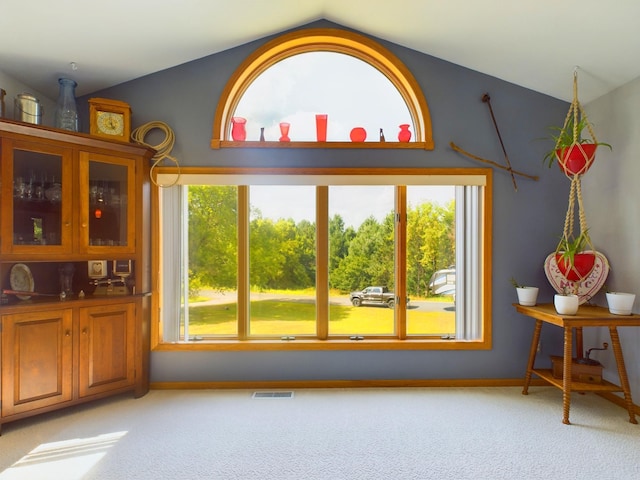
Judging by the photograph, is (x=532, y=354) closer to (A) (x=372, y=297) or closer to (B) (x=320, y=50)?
(A) (x=372, y=297)

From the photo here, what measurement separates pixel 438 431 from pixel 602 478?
0.85 m

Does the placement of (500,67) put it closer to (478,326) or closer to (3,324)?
(478,326)

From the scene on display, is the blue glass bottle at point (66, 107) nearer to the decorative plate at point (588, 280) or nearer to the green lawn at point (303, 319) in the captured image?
the green lawn at point (303, 319)

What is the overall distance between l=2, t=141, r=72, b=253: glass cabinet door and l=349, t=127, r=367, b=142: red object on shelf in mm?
2171

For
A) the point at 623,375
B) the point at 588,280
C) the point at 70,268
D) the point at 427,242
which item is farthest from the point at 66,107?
the point at 623,375

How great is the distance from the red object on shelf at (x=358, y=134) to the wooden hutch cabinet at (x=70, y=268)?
5.57 feet

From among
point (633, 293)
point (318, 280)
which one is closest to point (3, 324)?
point (318, 280)

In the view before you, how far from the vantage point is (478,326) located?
3.19 metres

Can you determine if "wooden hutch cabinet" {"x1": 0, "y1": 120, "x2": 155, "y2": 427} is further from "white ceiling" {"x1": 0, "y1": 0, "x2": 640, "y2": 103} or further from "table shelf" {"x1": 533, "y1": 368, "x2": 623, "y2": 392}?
"table shelf" {"x1": 533, "y1": 368, "x2": 623, "y2": 392}

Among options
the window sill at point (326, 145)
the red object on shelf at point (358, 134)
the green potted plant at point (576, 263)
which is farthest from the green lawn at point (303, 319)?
the red object on shelf at point (358, 134)

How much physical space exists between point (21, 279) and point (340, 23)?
125 inches

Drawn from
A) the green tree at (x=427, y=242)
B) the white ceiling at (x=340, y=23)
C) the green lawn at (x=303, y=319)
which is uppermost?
the white ceiling at (x=340, y=23)

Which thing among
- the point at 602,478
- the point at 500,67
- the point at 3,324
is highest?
the point at 500,67

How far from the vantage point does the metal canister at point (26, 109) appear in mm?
2570
